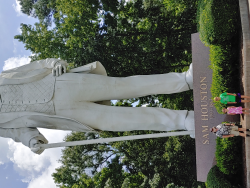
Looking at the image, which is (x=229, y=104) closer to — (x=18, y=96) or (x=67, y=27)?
(x=18, y=96)

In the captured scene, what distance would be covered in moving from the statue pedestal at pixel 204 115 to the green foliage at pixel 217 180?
34cm

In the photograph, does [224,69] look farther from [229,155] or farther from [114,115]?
[114,115]

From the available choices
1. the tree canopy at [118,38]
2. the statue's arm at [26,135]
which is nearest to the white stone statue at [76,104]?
the statue's arm at [26,135]

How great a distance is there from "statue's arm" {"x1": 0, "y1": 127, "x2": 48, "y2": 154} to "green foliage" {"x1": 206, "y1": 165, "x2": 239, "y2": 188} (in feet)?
11.5

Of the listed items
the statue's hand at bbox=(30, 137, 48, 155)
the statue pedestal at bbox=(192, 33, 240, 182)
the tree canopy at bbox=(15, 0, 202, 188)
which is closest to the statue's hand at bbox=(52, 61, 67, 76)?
the statue's hand at bbox=(30, 137, 48, 155)

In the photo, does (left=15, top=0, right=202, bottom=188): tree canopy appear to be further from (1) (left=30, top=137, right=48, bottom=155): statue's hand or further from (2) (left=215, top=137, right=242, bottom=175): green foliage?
(2) (left=215, top=137, right=242, bottom=175): green foliage

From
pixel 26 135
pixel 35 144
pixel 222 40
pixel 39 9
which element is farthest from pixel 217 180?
pixel 39 9

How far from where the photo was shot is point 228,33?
592 centimetres

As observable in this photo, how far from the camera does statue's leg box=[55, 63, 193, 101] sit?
673cm

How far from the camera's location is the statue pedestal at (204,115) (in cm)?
620

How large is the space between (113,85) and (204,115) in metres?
2.06

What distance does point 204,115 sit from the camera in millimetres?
6203

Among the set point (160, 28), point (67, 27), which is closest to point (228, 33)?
point (160, 28)

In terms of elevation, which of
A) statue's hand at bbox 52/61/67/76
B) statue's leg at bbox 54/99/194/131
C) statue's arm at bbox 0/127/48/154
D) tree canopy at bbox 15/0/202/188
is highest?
tree canopy at bbox 15/0/202/188
